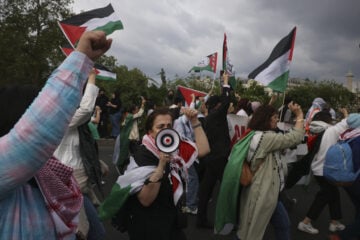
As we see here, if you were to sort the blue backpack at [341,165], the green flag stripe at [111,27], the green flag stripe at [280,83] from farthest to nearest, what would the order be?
the green flag stripe at [280,83], the green flag stripe at [111,27], the blue backpack at [341,165]

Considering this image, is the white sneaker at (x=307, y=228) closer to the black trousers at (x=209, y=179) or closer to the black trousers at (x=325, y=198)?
the black trousers at (x=325, y=198)

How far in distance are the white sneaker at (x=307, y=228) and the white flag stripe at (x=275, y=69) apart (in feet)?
6.94

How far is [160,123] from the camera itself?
2543mm

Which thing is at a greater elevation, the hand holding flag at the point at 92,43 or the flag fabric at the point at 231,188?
the hand holding flag at the point at 92,43

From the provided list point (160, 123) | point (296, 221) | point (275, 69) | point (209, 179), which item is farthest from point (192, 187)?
point (160, 123)

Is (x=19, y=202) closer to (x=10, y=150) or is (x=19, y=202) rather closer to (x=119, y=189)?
(x=10, y=150)

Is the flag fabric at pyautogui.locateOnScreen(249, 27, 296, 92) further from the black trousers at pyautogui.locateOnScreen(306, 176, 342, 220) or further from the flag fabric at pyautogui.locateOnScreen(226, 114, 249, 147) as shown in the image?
the black trousers at pyautogui.locateOnScreen(306, 176, 342, 220)

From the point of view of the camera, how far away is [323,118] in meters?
5.36

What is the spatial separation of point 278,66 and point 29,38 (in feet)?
83.7

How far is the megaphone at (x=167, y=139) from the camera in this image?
209 centimetres

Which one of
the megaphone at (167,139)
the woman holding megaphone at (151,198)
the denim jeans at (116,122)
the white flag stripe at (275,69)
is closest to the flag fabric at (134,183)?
the woman holding megaphone at (151,198)

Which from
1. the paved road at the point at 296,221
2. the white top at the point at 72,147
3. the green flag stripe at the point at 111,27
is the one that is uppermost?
the green flag stripe at the point at 111,27

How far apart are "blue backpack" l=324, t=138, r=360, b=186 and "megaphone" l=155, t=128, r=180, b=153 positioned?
9.25 feet

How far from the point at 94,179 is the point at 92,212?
65 centimetres
